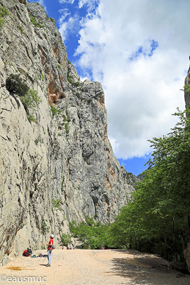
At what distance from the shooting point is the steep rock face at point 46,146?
1366 cm

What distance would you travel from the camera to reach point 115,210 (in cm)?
6594

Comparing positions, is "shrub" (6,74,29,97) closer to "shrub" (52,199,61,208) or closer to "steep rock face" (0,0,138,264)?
"steep rock face" (0,0,138,264)

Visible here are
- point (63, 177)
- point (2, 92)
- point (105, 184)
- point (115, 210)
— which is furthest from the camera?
point (115, 210)

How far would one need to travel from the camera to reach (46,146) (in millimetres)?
25562

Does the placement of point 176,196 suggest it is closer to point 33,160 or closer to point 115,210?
point 33,160

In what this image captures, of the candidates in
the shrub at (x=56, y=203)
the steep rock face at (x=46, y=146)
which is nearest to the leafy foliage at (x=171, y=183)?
the steep rock face at (x=46, y=146)

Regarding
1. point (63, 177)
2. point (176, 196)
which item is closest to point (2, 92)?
point (176, 196)

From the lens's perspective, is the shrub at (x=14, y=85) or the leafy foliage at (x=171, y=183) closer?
the leafy foliage at (x=171, y=183)

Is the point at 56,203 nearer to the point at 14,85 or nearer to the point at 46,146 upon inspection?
the point at 46,146

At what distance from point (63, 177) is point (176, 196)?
32.9 meters

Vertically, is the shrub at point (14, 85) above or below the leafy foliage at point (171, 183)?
above

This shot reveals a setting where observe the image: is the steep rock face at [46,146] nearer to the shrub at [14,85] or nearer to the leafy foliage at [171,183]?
the shrub at [14,85]

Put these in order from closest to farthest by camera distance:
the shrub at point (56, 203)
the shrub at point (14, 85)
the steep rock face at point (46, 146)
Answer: the steep rock face at point (46, 146), the shrub at point (14, 85), the shrub at point (56, 203)

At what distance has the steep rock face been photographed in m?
13.7
